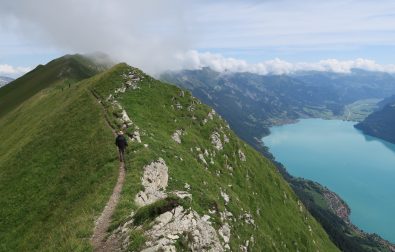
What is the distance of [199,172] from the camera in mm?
48031

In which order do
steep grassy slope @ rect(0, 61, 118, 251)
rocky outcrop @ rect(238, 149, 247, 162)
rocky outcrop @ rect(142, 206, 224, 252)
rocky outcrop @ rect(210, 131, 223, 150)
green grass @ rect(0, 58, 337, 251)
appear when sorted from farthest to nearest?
rocky outcrop @ rect(238, 149, 247, 162) → rocky outcrop @ rect(210, 131, 223, 150) → green grass @ rect(0, 58, 337, 251) → steep grassy slope @ rect(0, 61, 118, 251) → rocky outcrop @ rect(142, 206, 224, 252)

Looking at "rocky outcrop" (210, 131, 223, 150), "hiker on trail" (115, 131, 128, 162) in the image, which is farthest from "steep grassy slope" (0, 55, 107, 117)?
"hiker on trail" (115, 131, 128, 162)

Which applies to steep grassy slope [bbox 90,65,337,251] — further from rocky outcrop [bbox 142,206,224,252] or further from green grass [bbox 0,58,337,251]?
rocky outcrop [bbox 142,206,224,252]

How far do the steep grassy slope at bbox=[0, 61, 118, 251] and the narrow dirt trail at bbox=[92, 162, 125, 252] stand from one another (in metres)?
0.48

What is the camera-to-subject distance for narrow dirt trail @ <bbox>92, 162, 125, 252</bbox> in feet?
72.8

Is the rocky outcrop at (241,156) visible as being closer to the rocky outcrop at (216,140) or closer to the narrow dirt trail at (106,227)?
the rocky outcrop at (216,140)

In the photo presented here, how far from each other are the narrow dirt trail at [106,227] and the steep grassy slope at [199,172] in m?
0.77

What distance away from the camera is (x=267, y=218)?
6581 cm

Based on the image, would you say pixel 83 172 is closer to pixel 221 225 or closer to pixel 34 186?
pixel 34 186

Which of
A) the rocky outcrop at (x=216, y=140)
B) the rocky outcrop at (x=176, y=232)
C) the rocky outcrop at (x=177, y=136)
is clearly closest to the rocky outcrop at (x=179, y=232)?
the rocky outcrop at (x=176, y=232)

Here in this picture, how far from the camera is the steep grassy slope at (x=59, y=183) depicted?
93.2 feet

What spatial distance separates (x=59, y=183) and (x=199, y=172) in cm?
1731

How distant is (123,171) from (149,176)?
8.77 ft

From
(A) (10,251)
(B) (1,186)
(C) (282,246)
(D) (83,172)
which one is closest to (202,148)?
(C) (282,246)
